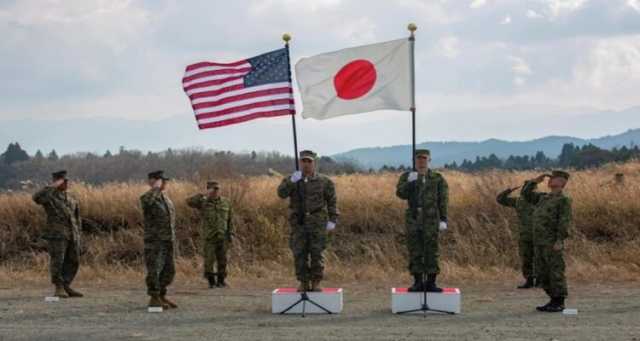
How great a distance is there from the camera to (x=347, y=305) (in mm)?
13047

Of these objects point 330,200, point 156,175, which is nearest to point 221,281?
point 156,175

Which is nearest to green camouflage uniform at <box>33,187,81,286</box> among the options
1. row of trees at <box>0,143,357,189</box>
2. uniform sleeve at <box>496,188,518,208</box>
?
uniform sleeve at <box>496,188,518,208</box>

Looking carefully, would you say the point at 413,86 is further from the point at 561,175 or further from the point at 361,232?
the point at 361,232

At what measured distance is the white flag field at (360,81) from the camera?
12281mm

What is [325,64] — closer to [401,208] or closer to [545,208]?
[545,208]

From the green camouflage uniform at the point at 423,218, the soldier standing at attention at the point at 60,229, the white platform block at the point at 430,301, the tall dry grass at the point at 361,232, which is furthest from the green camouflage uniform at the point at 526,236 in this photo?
the soldier standing at attention at the point at 60,229

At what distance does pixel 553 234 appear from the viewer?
11977 mm

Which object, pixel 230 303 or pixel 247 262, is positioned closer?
pixel 230 303

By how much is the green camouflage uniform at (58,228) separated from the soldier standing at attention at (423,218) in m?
5.57

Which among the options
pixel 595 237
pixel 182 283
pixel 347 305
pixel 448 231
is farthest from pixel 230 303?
pixel 595 237

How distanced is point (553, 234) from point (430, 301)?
75.6 inches

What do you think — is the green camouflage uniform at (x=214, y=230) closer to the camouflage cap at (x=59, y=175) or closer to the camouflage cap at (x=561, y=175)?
the camouflage cap at (x=59, y=175)

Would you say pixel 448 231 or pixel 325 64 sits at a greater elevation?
pixel 325 64

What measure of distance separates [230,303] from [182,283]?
133 inches
